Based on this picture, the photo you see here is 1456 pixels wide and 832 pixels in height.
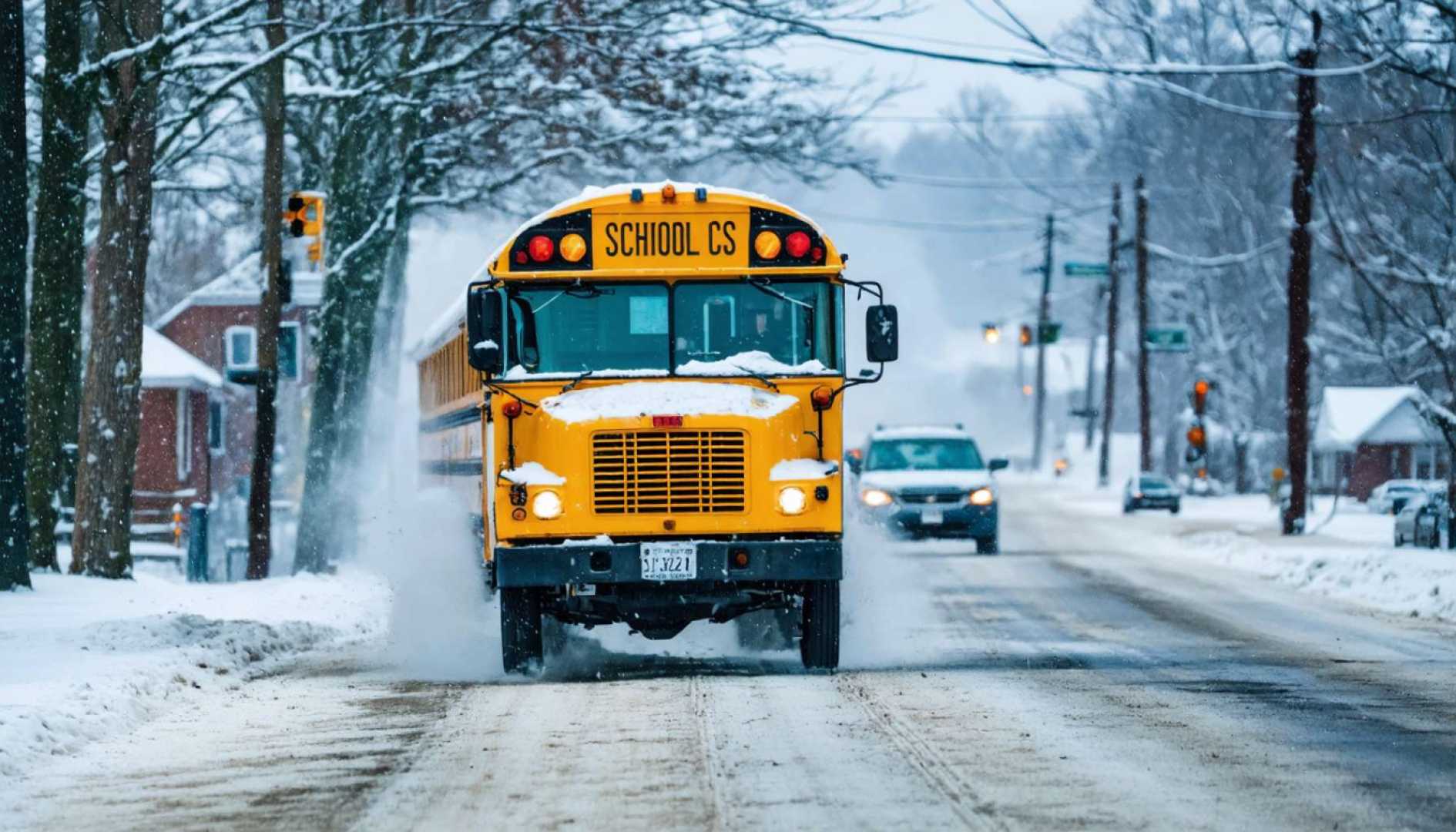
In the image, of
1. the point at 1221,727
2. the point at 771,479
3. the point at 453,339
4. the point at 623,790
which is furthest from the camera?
the point at 453,339

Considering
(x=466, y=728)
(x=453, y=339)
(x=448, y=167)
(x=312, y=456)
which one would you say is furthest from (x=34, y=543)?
(x=466, y=728)

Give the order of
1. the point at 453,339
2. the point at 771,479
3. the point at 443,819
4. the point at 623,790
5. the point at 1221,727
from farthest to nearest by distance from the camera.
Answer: the point at 453,339
the point at 771,479
the point at 1221,727
the point at 623,790
the point at 443,819

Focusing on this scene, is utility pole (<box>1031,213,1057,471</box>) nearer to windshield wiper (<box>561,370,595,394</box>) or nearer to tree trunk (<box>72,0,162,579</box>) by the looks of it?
tree trunk (<box>72,0,162,579</box>)

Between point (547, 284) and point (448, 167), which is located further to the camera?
point (448, 167)

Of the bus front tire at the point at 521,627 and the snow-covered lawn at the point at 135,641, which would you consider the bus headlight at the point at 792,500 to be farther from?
the snow-covered lawn at the point at 135,641

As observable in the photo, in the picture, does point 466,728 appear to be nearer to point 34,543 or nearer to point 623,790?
point 623,790

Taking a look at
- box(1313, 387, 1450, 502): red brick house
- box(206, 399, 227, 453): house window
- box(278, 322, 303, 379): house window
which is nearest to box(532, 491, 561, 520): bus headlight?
box(278, 322, 303, 379): house window

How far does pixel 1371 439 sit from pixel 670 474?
63.3 m

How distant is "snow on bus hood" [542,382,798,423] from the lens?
531 inches

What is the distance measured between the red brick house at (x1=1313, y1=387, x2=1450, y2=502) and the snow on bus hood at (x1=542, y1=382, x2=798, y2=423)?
60259 millimetres

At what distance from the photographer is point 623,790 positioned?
9.30 meters

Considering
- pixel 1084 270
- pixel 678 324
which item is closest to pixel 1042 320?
pixel 1084 270

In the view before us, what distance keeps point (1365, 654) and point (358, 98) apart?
655 inches

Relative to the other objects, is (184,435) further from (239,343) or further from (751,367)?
(751,367)
